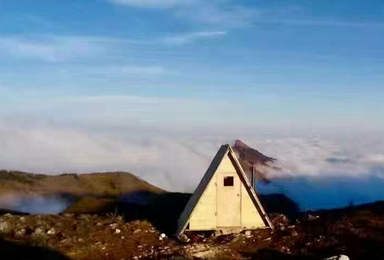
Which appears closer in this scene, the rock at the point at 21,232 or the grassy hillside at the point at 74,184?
the rock at the point at 21,232

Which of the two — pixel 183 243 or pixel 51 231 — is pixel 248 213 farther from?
pixel 51 231

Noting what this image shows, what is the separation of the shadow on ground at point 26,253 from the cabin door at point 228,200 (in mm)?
8528

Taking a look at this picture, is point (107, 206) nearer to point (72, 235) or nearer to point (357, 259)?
point (72, 235)

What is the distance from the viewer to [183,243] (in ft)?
92.5

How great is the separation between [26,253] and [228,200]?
10.8 metres

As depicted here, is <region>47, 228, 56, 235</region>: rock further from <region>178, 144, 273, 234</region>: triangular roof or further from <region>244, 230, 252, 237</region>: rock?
<region>244, 230, 252, 237</region>: rock

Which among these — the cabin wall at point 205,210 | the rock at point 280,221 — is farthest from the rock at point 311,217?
the cabin wall at point 205,210

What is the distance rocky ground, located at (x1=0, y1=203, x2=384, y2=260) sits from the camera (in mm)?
26547

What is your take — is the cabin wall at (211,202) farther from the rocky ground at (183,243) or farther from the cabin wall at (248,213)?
the rocky ground at (183,243)

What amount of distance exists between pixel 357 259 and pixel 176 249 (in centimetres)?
879

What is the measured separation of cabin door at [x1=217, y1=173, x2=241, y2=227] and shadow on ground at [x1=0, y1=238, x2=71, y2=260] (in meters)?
8.53

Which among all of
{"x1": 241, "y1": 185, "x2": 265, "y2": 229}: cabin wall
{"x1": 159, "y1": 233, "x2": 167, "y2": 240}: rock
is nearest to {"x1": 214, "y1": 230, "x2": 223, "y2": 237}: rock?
{"x1": 241, "y1": 185, "x2": 265, "y2": 229}: cabin wall

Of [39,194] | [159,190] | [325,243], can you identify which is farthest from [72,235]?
[39,194]

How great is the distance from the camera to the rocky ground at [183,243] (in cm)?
2655
